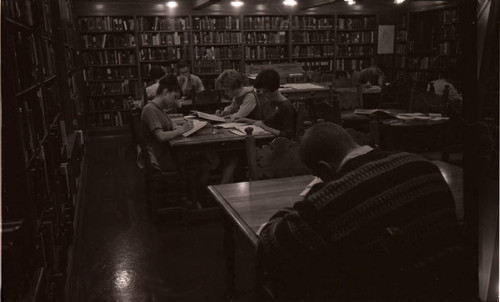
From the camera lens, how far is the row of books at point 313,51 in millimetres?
9633

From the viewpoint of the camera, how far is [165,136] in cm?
391

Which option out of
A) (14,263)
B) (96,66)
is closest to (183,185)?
(14,263)

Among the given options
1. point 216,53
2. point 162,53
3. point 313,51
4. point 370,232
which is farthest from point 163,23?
point 370,232

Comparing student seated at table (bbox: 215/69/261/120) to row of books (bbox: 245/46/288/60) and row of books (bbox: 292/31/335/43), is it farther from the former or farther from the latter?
row of books (bbox: 292/31/335/43)

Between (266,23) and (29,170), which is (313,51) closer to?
(266,23)

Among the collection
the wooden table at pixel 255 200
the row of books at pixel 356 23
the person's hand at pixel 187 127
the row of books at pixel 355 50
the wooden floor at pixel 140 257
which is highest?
the row of books at pixel 356 23

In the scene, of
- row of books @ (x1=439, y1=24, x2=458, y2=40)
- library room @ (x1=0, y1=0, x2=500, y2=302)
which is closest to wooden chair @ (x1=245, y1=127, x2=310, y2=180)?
library room @ (x1=0, y1=0, x2=500, y2=302)

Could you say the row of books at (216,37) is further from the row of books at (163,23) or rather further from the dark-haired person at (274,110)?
the dark-haired person at (274,110)

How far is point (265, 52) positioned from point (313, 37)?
1.07 m

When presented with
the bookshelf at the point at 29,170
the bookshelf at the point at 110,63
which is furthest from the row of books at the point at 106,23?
the bookshelf at the point at 29,170

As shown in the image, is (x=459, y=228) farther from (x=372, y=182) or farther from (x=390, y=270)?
(x=372, y=182)

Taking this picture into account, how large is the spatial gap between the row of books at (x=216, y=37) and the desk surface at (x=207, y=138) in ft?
16.6

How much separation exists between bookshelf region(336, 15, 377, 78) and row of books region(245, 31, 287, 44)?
1225 mm

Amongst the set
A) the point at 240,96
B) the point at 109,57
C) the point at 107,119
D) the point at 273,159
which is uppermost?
the point at 109,57
